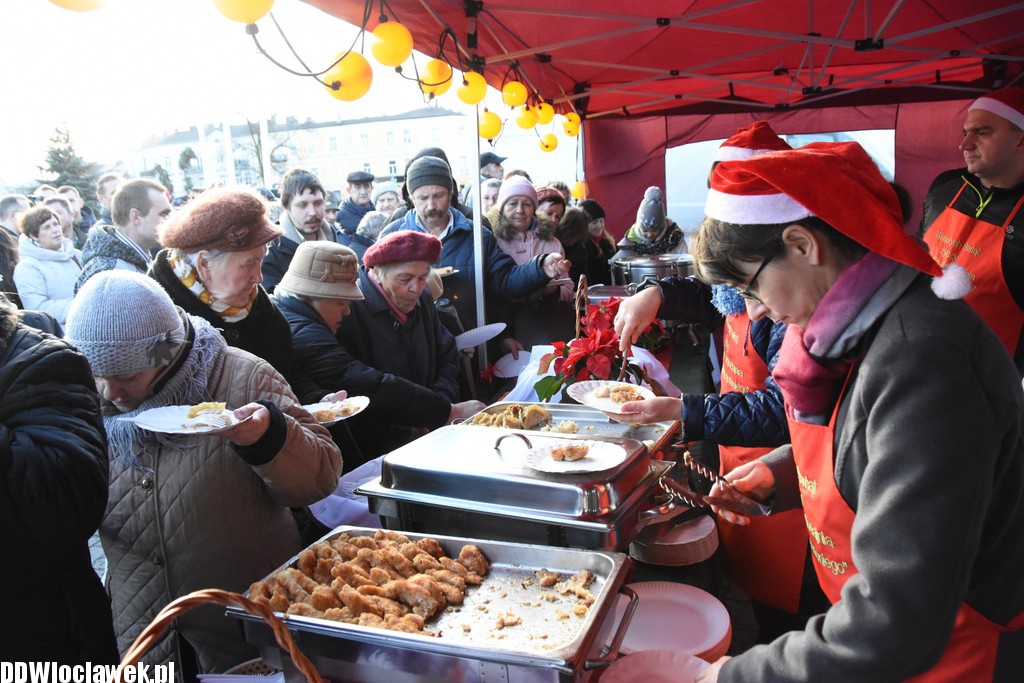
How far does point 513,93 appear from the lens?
424 cm

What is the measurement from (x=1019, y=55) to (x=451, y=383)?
579cm

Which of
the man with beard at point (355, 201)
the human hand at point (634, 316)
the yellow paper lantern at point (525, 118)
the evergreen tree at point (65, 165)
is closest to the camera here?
the human hand at point (634, 316)

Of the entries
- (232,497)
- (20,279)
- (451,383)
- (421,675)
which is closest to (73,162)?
(20,279)

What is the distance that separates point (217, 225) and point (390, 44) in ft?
3.55

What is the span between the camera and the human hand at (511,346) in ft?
12.2

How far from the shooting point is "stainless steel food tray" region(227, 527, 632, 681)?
38.7 inches

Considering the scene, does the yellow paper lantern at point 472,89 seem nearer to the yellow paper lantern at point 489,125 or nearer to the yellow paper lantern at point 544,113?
the yellow paper lantern at point 489,125

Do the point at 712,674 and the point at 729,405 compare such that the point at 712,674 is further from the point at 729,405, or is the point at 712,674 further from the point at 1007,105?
the point at 1007,105

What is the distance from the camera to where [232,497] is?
146cm

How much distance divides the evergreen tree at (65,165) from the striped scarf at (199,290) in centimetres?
1009

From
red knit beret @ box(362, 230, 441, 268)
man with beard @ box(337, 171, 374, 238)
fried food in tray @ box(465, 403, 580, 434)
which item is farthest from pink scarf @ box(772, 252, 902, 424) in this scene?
man with beard @ box(337, 171, 374, 238)

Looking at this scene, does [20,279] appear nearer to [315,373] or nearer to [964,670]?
[315,373]

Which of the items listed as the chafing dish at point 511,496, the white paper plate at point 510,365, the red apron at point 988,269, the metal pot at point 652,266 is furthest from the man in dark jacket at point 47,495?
the metal pot at point 652,266

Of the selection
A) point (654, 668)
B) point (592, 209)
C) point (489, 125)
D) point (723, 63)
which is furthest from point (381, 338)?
Answer: point (723, 63)
